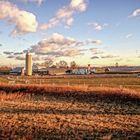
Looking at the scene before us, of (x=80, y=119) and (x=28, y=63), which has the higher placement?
(x=28, y=63)

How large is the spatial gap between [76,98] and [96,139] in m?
18.7

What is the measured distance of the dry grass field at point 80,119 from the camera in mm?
16234

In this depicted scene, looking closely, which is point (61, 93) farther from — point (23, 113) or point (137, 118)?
point (137, 118)

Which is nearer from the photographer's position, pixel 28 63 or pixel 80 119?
pixel 80 119

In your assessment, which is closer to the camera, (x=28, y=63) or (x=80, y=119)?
(x=80, y=119)

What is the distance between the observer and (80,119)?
20.8 meters

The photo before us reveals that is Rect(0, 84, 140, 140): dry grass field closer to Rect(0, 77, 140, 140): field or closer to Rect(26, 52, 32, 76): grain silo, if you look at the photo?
Rect(0, 77, 140, 140): field

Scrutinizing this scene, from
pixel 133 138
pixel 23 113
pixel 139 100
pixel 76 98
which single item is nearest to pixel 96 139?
pixel 133 138

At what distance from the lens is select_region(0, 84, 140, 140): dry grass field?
1623cm

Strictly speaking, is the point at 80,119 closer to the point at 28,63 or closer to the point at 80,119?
the point at 80,119

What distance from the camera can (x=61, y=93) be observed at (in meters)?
37.1

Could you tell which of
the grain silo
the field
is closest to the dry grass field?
the field

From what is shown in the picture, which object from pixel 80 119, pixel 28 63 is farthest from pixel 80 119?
pixel 28 63

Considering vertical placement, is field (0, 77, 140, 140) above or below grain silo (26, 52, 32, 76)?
below
